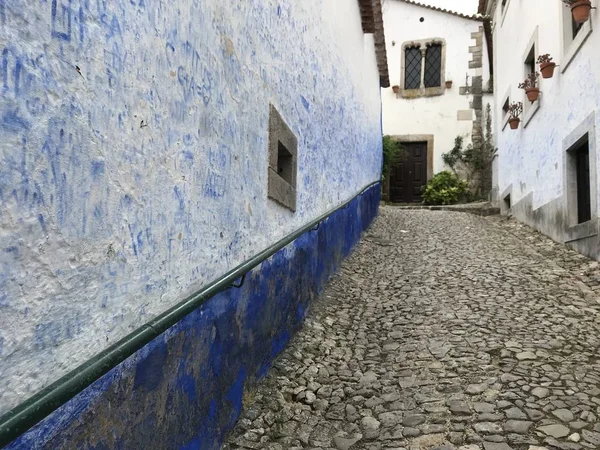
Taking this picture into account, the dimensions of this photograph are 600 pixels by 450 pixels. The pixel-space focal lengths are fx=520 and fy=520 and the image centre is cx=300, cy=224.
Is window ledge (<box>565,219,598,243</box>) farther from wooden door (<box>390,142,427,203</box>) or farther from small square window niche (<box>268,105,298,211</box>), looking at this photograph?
wooden door (<box>390,142,427,203</box>)

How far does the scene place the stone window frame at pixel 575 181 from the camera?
5324 millimetres

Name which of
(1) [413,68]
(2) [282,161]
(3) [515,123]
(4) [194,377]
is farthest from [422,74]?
(4) [194,377]

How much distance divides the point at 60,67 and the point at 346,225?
17.3 feet

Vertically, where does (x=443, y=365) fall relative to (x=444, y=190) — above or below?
below

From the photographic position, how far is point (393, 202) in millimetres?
15281

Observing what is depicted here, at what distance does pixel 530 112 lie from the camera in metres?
8.09

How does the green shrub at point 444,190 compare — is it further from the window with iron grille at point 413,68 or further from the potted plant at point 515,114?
the potted plant at point 515,114

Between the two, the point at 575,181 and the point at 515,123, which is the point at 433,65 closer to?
the point at 515,123

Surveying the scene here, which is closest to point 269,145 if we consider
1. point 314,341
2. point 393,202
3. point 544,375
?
point 314,341

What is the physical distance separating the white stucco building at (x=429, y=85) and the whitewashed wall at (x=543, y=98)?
134 inches

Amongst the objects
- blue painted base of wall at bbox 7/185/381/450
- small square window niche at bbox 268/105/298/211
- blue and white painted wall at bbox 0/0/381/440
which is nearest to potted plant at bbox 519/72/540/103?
small square window niche at bbox 268/105/298/211

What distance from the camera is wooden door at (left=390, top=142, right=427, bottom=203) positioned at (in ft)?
49.7

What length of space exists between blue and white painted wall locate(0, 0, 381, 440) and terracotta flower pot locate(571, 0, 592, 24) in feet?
11.7

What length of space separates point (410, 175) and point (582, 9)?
10.1 meters
